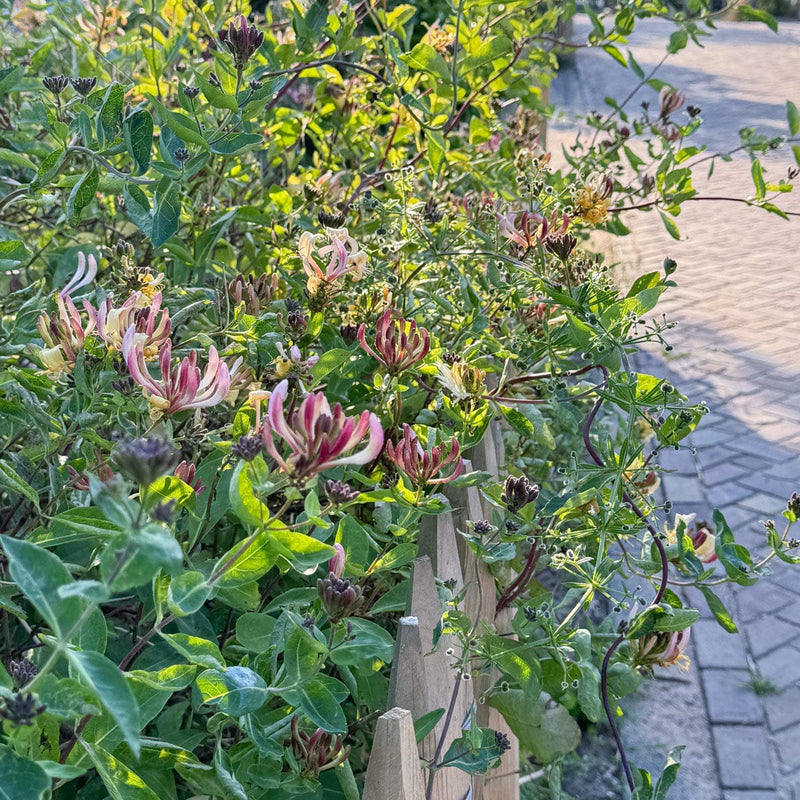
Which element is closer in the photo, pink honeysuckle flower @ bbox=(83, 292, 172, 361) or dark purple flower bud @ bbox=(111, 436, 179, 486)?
dark purple flower bud @ bbox=(111, 436, 179, 486)

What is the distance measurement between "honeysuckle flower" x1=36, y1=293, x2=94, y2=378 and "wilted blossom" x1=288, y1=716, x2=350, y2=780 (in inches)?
18.7

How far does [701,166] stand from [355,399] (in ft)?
28.7

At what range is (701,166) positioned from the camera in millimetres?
9359

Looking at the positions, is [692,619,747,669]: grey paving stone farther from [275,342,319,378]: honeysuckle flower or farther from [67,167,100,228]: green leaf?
[67,167,100,228]: green leaf

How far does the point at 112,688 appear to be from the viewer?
60 centimetres

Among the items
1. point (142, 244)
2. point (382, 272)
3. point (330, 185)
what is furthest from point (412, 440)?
point (142, 244)

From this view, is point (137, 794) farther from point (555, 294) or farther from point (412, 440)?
point (555, 294)

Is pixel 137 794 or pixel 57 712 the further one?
pixel 137 794

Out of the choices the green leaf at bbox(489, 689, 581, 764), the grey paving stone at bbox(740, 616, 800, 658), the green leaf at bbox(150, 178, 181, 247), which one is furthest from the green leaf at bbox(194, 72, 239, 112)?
the grey paving stone at bbox(740, 616, 800, 658)

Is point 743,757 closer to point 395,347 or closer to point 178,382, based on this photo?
point 395,347

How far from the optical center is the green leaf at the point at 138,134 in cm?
116

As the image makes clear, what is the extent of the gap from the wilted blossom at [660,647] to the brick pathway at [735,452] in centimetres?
73

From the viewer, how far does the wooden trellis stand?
39.3 inches

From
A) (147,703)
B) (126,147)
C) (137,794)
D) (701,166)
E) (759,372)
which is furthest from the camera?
(701,166)
